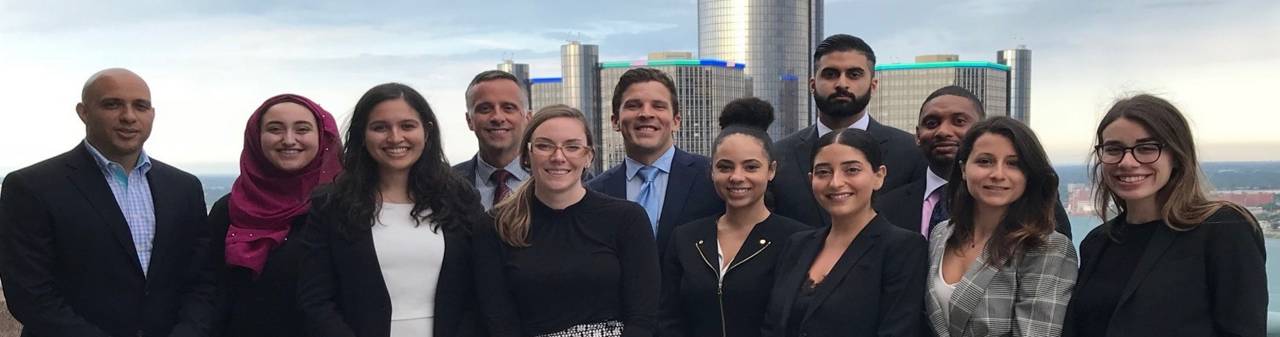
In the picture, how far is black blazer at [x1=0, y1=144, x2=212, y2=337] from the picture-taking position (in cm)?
343

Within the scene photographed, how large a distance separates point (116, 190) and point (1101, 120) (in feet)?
12.0

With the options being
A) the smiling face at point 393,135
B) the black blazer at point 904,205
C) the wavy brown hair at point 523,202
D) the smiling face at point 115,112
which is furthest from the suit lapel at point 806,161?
the smiling face at point 115,112

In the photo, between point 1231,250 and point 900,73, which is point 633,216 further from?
point 900,73

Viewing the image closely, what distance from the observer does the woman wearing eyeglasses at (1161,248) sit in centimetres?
277

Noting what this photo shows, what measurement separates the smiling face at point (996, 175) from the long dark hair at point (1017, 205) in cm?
2

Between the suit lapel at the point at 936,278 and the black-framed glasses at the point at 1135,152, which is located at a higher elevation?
the black-framed glasses at the point at 1135,152

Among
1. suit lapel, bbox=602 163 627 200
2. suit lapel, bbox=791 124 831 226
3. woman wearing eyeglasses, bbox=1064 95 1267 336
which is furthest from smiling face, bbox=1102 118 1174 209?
suit lapel, bbox=602 163 627 200

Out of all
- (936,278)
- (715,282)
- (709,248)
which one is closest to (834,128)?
(709,248)

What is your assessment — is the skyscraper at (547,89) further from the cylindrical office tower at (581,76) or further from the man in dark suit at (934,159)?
the man in dark suit at (934,159)

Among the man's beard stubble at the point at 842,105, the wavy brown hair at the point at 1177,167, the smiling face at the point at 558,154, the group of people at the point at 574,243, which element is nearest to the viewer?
the wavy brown hair at the point at 1177,167

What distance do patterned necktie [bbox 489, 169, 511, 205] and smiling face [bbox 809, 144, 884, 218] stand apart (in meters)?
1.69

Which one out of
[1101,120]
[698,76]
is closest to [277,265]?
[1101,120]

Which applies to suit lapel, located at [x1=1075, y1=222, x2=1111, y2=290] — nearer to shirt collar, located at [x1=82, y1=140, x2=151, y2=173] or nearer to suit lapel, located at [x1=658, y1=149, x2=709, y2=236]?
suit lapel, located at [x1=658, y1=149, x2=709, y2=236]

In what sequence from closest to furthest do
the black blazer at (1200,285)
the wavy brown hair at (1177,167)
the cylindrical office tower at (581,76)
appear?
the black blazer at (1200,285), the wavy brown hair at (1177,167), the cylindrical office tower at (581,76)
